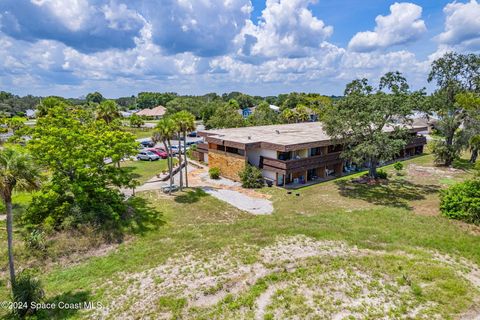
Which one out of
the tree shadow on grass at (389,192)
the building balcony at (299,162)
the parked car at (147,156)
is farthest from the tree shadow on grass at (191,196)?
the parked car at (147,156)

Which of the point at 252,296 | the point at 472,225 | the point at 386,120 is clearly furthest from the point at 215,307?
the point at 386,120

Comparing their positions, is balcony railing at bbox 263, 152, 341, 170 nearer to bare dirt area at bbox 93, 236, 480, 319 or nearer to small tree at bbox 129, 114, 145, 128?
bare dirt area at bbox 93, 236, 480, 319

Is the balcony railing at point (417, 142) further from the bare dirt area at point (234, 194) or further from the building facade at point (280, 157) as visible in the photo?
the bare dirt area at point (234, 194)

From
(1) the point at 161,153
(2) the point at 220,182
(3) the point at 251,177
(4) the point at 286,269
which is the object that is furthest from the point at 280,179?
(1) the point at 161,153

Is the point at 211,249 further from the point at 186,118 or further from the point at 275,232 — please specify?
the point at 186,118

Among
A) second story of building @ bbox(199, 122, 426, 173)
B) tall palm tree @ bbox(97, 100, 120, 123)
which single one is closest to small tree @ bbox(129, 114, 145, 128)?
tall palm tree @ bbox(97, 100, 120, 123)

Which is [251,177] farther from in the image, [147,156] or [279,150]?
[147,156]
